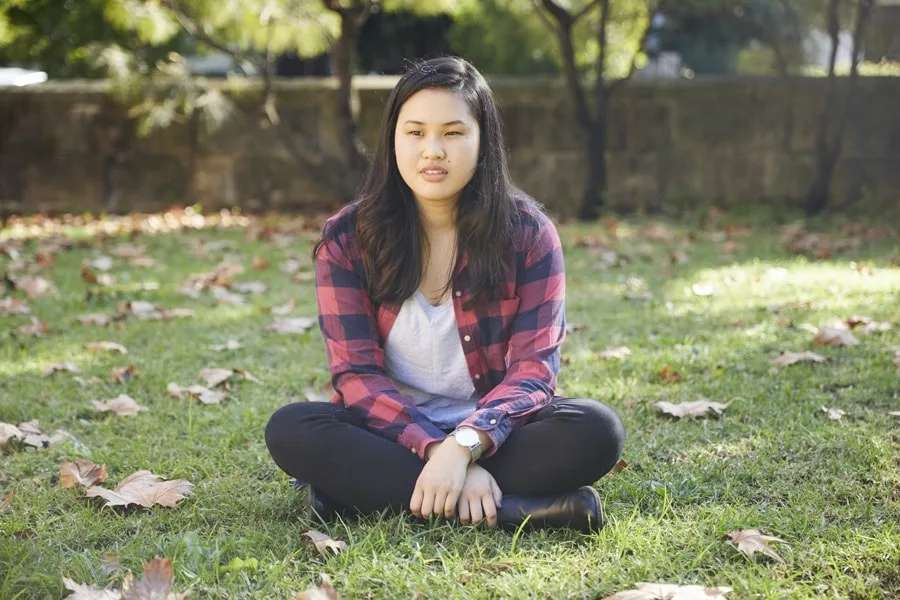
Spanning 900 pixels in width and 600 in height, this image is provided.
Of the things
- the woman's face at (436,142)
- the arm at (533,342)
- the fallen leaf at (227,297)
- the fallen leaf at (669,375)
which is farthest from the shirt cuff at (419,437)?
the fallen leaf at (227,297)

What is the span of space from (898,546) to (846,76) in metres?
6.02

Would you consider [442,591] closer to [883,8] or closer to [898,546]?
[898,546]

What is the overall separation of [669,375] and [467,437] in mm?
1332

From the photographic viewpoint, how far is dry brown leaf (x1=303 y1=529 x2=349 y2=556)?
1979mm

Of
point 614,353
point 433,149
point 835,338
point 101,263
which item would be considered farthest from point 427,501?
point 101,263

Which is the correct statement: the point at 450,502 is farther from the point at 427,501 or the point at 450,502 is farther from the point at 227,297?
the point at 227,297

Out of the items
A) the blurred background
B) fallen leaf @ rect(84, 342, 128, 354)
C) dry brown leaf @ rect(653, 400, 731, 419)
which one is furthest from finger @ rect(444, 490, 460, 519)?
the blurred background

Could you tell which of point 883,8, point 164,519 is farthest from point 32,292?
point 883,8

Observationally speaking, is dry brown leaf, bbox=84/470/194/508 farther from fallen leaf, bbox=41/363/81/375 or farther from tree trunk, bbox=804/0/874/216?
tree trunk, bbox=804/0/874/216

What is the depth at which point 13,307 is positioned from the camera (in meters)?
4.38

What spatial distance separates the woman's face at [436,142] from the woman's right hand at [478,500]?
0.65 metres

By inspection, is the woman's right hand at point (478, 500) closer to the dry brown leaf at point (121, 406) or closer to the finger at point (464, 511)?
the finger at point (464, 511)

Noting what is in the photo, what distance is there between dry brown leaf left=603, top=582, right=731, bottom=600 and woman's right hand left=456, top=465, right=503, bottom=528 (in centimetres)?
37

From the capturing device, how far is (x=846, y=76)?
724 cm
